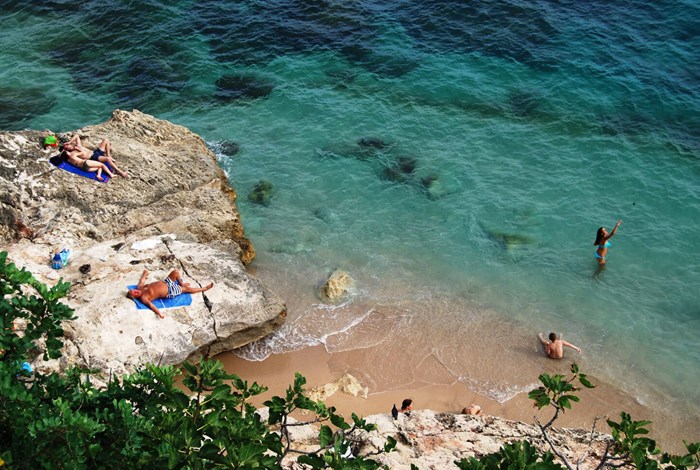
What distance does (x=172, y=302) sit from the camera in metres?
13.9

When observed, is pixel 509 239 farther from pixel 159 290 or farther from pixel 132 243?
pixel 132 243

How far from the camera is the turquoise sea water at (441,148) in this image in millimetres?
15938

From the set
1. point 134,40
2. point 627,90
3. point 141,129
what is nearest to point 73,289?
point 141,129

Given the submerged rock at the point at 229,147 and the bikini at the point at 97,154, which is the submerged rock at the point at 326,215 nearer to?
the submerged rock at the point at 229,147

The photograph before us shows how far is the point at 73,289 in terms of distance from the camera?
45.0 ft

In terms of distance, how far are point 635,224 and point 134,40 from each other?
23317 millimetres

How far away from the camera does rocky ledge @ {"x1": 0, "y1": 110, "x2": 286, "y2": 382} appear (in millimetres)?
13230

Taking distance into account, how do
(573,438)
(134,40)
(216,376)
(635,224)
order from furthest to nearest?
1. (134,40)
2. (635,224)
3. (573,438)
4. (216,376)

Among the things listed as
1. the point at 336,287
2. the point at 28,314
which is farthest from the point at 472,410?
the point at 28,314

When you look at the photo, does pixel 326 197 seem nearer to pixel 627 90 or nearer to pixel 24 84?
pixel 627 90

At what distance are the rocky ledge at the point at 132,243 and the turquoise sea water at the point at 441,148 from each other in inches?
59.7

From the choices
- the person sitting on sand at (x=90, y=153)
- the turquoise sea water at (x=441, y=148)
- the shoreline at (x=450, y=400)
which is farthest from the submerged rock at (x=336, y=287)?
the person sitting on sand at (x=90, y=153)

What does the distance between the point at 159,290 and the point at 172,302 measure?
0.43m

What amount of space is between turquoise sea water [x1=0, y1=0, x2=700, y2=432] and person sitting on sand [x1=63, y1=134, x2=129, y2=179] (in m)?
4.67
